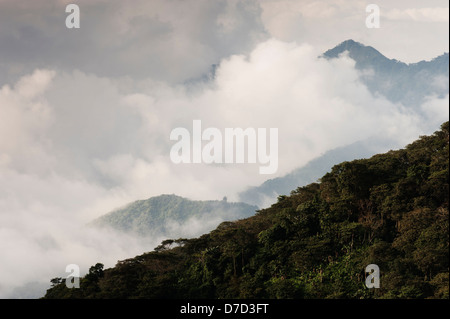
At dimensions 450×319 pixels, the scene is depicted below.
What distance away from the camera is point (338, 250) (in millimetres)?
24719

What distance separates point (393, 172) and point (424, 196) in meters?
3.84

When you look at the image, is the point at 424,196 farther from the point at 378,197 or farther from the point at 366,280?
the point at 366,280

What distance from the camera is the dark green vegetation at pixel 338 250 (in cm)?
2042

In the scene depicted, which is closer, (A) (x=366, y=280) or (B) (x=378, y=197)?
(A) (x=366, y=280)

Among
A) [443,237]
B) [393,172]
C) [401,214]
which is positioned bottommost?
[443,237]

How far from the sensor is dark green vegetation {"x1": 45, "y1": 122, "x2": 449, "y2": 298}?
20.4 m
